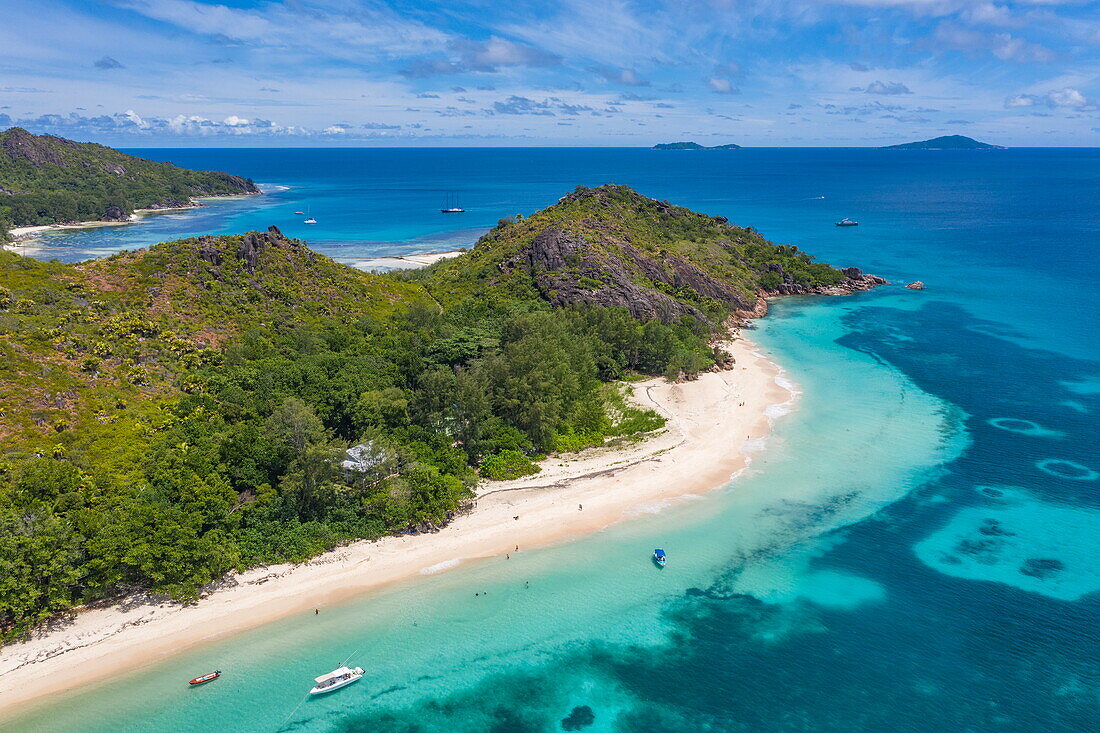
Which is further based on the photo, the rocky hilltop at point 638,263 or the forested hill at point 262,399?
the rocky hilltop at point 638,263

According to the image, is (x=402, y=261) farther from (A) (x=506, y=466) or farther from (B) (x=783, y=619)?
(B) (x=783, y=619)

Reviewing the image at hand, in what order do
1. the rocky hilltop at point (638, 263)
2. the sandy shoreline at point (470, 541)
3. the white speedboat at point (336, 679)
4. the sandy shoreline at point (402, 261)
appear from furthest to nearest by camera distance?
the sandy shoreline at point (402, 261) < the rocky hilltop at point (638, 263) < the sandy shoreline at point (470, 541) < the white speedboat at point (336, 679)

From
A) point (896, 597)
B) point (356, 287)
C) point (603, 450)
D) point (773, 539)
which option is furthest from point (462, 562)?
point (356, 287)

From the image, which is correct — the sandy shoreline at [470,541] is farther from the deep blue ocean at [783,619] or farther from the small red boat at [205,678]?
the small red boat at [205,678]

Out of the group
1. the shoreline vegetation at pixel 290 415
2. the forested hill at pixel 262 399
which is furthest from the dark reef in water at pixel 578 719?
the forested hill at pixel 262 399

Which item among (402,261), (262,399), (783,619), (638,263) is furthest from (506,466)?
(402,261)

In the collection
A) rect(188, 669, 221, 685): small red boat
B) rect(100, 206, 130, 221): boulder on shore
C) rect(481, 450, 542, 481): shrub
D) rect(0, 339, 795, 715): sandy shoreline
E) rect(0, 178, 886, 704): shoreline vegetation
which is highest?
rect(100, 206, 130, 221): boulder on shore

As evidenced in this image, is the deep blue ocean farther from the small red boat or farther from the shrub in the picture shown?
the shrub

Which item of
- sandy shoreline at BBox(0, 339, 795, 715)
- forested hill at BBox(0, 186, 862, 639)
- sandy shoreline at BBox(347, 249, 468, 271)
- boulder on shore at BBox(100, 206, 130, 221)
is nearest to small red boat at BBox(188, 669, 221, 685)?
sandy shoreline at BBox(0, 339, 795, 715)
